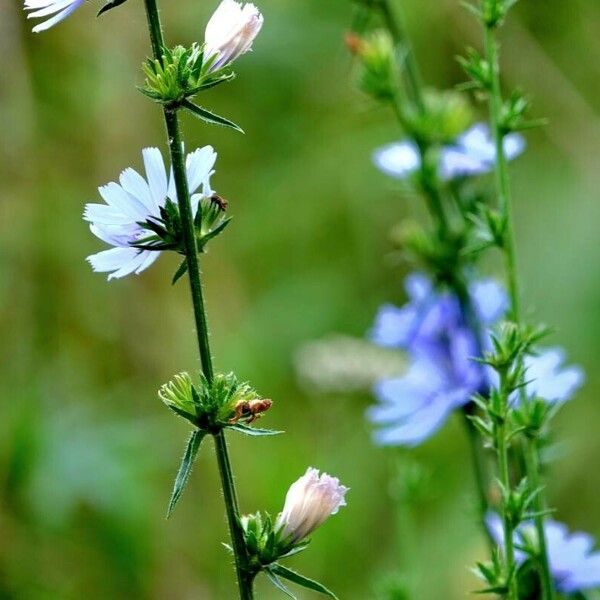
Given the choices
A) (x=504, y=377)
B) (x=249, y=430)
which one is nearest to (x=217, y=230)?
(x=249, y=430)

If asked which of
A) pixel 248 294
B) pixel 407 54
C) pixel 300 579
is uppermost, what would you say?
pixel 248 294

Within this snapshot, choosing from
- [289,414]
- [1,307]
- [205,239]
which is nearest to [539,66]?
[289,414]

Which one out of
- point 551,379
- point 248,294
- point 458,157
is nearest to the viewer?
point 551,379

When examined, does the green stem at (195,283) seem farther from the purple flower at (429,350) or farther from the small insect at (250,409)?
the purple flower at (429,350)

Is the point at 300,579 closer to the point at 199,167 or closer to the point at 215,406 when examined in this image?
the point at 215,406

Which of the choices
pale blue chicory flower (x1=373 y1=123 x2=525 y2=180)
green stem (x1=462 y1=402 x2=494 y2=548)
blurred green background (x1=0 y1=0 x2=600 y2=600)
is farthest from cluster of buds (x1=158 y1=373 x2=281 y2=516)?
blurred green background (x1=0 y1=0 x2=600 y2=600)

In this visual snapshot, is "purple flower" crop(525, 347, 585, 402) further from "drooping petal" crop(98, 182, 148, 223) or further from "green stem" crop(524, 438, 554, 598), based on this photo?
"drooping petal" crop(98, 182, 148, 223)

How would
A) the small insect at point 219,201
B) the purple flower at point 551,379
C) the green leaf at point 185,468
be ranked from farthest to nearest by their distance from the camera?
the purple flower at point 551,379
the small insect at point 219,201
the green leaf at point 185,468

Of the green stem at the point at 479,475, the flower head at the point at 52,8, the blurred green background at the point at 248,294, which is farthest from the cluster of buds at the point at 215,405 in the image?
the blurred green background at the point at 248,294
